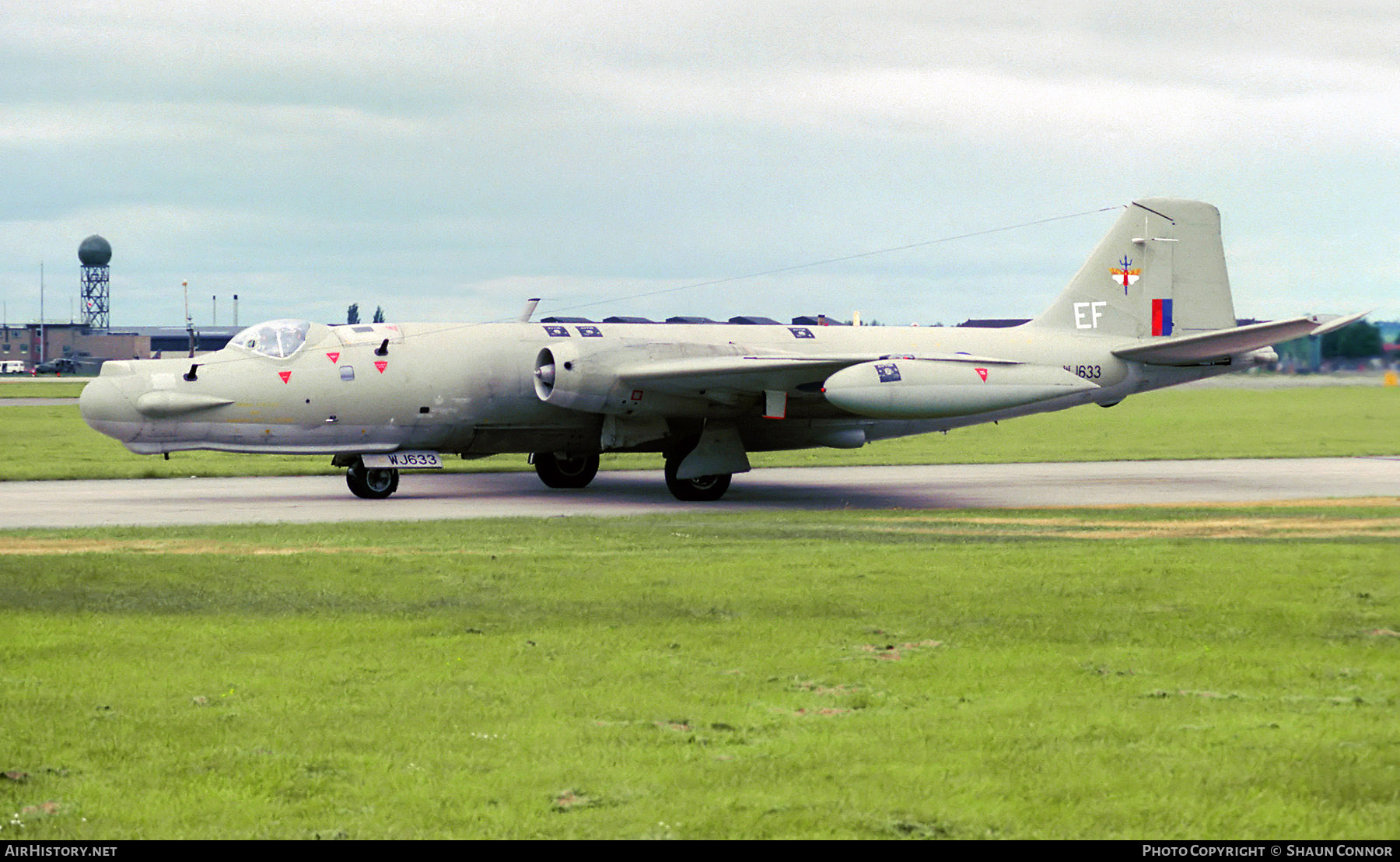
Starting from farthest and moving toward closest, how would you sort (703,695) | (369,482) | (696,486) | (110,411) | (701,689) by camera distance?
(696,486) < (369,482) < (110,411) < (701,689) < (703,695)

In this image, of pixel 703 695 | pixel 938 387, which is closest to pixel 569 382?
pixel 938 387

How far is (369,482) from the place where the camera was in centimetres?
2355

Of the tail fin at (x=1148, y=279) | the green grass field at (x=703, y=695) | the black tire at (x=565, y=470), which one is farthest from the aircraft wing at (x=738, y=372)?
the green grass field at (x=703, y=695)

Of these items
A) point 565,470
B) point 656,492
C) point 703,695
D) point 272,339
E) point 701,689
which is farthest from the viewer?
point 565,470

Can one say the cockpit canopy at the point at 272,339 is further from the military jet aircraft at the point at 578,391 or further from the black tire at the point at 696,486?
the black tire at the point at 696,486

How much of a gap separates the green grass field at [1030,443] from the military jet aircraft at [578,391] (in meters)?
6.37

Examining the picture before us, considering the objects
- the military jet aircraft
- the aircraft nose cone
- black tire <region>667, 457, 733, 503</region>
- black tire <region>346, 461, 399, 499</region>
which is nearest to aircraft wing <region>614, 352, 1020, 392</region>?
the military jet aircraft

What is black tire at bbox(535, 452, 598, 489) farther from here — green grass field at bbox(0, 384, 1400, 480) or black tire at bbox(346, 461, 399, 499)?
green grass field at bbox(0, 384, 1400, 480)

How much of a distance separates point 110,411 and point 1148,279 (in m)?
19.3

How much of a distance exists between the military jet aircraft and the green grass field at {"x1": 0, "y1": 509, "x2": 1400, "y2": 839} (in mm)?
7235

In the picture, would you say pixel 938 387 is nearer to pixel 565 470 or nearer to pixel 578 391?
pixel 578 391

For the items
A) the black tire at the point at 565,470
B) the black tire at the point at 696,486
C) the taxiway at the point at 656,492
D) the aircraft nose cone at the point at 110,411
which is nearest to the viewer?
the taxiway at the point at 656,492

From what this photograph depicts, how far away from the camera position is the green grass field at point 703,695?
6215 millimetres
